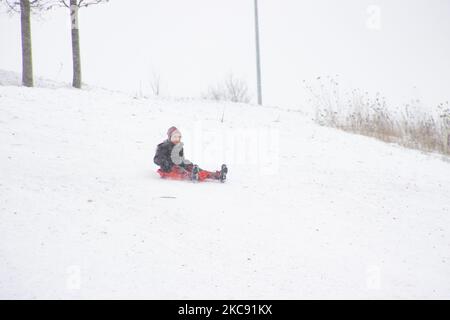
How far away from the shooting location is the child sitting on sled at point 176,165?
24.1ft

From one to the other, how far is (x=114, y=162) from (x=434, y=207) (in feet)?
17.9

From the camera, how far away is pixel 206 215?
6.07 m

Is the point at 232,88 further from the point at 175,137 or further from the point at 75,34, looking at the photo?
the point at 175,137

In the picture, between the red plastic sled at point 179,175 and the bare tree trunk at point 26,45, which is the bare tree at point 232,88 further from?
the red plastic sled at point 179,175

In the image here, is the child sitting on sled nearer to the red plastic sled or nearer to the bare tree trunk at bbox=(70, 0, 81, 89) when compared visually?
the red plastic sled

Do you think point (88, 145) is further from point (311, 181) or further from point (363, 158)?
point (363, 158)

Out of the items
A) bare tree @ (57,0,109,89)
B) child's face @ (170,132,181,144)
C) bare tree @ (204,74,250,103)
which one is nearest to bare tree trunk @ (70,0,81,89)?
bare tree @ (57,0,109,89)

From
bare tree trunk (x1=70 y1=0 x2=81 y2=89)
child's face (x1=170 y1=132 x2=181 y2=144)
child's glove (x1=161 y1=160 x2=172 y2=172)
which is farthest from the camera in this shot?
bare tree trunk (x1=70 y1=0 x2=81 y2=89)

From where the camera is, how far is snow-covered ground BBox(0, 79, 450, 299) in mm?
4605

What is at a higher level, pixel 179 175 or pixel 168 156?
pixel 168 156

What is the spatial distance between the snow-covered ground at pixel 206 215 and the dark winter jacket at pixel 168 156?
0.30 m

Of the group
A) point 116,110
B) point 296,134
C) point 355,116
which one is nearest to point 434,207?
point 296,134

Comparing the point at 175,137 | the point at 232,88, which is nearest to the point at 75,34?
the point at 175,137

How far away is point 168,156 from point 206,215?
1.75 meters
